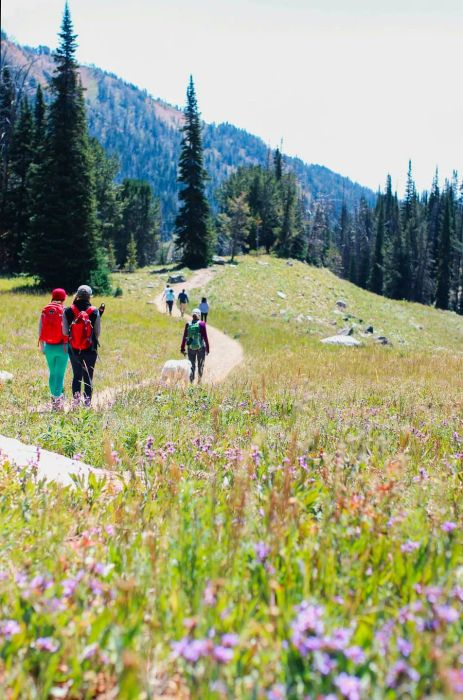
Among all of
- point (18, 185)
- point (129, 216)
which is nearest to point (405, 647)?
point (18, 185)

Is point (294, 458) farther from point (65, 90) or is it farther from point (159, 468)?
point (65, 90)

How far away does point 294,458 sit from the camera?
4.50 m

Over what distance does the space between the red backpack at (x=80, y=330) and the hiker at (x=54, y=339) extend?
169 millimetres

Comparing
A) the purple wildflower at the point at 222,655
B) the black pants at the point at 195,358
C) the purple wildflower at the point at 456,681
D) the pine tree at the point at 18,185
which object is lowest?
the black pants at the point at 195,358

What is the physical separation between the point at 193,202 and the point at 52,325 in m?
49.8

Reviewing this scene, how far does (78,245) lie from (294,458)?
34731mm

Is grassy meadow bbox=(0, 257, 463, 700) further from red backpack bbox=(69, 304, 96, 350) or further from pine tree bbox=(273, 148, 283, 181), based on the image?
pine tree bbox=(273, 148, 283, 181)

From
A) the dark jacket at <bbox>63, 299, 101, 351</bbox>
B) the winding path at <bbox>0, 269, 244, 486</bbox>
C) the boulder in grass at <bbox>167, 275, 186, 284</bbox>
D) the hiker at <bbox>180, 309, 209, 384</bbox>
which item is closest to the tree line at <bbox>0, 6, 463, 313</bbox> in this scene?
the boulder in grass at <bbox>167, 275, 186, 284</bbox>

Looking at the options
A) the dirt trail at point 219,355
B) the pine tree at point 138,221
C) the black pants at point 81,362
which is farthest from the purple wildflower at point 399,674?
the pine tree at point 138,221

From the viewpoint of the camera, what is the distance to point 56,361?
9664 millimetres

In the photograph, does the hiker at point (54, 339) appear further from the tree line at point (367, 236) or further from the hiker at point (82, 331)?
the tree line at point (367, 236)

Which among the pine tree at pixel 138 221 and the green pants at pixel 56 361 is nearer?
the green pants at pixel 56 361

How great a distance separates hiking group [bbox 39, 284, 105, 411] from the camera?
372 inches

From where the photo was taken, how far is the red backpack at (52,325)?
9.38 metres
